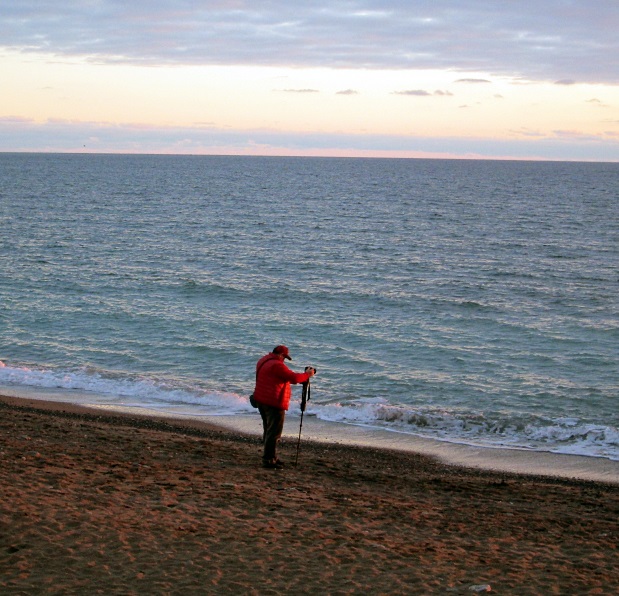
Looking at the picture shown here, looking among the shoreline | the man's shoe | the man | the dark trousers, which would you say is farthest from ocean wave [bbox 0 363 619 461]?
the man

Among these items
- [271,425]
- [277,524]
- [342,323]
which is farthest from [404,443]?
[342,323]

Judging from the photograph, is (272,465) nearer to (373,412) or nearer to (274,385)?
(274,385)

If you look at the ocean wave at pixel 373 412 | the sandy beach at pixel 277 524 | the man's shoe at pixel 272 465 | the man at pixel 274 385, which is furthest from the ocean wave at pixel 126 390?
the man at pixel 274 385

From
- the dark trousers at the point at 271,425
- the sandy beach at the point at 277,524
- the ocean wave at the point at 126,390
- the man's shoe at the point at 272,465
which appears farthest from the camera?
the ocean wave at the point at 126,390

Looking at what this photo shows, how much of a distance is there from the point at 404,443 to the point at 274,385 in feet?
15.8

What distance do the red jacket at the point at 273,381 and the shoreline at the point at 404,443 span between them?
136 inches

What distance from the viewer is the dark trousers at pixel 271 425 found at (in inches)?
396

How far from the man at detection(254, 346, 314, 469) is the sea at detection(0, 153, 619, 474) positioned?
453 cm

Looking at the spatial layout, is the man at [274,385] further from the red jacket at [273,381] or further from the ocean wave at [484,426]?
the ocean wave at [484,426]

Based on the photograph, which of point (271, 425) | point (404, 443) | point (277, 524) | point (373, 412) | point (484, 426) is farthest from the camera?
point (373, 412)

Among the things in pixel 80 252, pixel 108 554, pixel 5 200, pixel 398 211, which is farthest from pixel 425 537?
pixel 5 200

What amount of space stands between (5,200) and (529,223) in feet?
147

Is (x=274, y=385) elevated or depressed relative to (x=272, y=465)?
elevated

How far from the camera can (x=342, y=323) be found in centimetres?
2312
